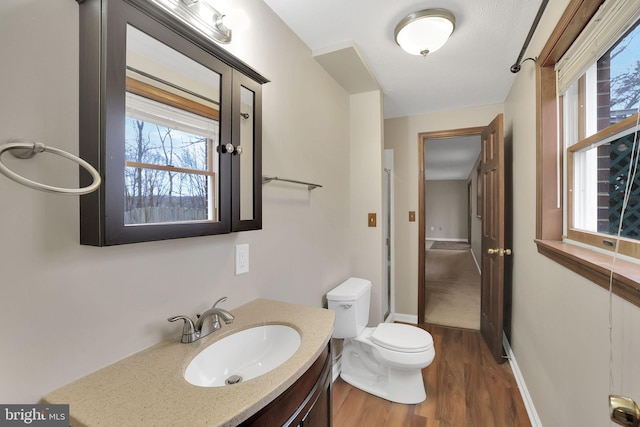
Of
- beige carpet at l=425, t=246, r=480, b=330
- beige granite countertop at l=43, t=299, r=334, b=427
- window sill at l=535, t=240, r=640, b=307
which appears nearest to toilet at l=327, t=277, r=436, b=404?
window sill at l=535, t=240, r=640, b=307

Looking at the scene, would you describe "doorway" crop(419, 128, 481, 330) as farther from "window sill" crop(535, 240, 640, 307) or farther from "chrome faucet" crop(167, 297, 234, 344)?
"chrome faucet" crop(167, 297, 234, 344)

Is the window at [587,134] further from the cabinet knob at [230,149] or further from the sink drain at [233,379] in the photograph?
the cabinet knob at [230,149]

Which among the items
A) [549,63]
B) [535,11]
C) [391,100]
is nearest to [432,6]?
[535,11]

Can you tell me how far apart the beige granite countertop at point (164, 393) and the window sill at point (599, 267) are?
34.5 inches

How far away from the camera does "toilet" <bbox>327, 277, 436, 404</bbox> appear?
1.83 m

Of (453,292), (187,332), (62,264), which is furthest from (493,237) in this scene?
(62,264)

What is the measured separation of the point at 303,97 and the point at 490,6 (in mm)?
1094

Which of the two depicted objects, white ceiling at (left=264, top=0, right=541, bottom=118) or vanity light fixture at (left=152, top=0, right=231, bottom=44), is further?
white ceiling at (left=264, top=0, right=541, bottom=118)

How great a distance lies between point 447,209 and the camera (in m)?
9.75

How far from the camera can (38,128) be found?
673 mm

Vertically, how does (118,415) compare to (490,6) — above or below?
below

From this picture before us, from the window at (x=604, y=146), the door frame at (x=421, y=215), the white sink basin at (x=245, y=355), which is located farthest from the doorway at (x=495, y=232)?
the white sink basin at (x=245, y=355)

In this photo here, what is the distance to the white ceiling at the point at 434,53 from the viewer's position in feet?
4.78

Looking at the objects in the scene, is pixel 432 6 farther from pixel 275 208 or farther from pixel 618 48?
pixel 275 208
